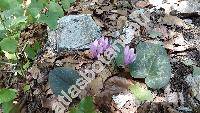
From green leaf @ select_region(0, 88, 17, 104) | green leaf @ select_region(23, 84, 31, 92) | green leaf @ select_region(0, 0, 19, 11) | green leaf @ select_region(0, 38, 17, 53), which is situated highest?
green leaf @ select_region(0, 0, 19, 11)

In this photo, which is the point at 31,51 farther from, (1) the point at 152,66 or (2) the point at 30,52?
(1) the point at 152,66

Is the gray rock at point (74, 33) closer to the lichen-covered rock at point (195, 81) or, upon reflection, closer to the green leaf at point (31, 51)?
the green leaf at point (31, 51)

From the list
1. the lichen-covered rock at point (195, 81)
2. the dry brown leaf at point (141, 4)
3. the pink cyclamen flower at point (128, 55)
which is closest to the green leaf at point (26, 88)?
the pink cyclamen flower at point (128, 55)

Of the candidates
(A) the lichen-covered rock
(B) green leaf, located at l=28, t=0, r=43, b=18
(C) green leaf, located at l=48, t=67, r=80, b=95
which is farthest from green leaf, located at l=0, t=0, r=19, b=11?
(A) the lichen-covered rock

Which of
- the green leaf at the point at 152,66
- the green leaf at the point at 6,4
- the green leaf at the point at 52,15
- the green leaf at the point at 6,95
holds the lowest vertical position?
the green leaf at the point at 6,95

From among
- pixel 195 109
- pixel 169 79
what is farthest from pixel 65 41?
pixel 195 109

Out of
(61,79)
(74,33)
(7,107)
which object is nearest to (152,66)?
(61,79)

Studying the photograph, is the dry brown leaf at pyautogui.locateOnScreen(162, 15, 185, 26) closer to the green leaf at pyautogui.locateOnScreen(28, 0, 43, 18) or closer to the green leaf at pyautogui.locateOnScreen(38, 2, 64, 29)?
the green leaf at pyautogui.locateOnScreen(38, 2, 64, 29)
